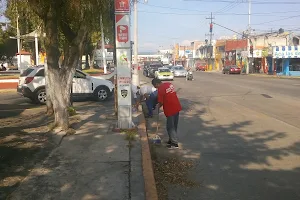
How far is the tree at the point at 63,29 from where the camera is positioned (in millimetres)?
8172

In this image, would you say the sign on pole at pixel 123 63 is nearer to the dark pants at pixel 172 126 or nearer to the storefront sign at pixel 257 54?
the dark pants at pixel 172 126

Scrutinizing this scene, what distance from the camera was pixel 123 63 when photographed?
352 inches

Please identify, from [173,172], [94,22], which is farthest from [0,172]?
[94,22]

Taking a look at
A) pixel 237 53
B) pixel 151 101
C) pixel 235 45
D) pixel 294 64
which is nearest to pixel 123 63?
pixel 151 101

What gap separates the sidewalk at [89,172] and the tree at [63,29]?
1.09 meters

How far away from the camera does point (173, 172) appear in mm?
6246

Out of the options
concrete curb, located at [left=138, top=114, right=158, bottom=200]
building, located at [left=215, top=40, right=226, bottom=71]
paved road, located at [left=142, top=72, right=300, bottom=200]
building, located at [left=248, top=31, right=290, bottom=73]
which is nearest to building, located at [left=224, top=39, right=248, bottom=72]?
building, located at [left=248, top=31, right=290, bottom=73]

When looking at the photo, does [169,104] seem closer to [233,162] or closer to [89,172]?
[233,162]

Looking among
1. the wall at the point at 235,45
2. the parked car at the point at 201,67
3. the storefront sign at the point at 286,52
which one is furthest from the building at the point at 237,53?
the storefront sign at the point at 286,52

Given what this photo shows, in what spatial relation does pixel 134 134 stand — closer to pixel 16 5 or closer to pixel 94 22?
pixel 94 22

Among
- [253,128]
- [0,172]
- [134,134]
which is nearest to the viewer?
[0,172]

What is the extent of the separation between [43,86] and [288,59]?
1598 inches

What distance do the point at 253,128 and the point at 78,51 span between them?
512 cm

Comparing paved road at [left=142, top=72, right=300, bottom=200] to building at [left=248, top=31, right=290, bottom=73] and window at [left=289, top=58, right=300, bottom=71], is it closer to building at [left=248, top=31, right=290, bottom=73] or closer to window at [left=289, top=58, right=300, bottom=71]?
window at [left=289, top=58, right=300, bottom=71]
